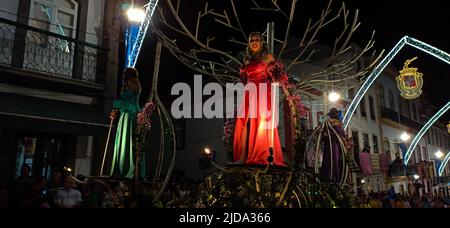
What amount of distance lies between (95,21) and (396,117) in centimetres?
2675

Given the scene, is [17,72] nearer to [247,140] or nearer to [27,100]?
[27,100]

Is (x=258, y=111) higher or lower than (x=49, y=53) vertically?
lower

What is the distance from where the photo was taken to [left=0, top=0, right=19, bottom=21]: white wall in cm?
1044

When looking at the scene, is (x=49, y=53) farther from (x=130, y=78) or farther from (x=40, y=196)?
(x=130, y=78)

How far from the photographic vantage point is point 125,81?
19.9 ft

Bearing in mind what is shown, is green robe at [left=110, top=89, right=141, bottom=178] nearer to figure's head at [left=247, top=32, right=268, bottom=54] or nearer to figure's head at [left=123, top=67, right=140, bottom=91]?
figure's head at [left=123, top=67, right=140, bottom=91]

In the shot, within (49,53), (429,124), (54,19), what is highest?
(54,19)

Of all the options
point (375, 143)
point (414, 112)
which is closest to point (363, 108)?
point (375, 143)

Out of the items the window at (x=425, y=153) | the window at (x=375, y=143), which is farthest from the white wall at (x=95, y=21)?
the window at (x=425, y=153)

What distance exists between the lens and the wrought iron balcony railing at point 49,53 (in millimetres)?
10297

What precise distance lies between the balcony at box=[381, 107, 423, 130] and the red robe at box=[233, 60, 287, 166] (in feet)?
86.0

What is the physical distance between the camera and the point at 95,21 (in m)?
12.4

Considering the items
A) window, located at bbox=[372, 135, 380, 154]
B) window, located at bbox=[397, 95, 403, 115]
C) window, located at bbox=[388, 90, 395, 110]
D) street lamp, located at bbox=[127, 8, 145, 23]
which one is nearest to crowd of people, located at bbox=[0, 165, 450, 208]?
street lamp, located at bbox=[127, 8, 145, 23]
